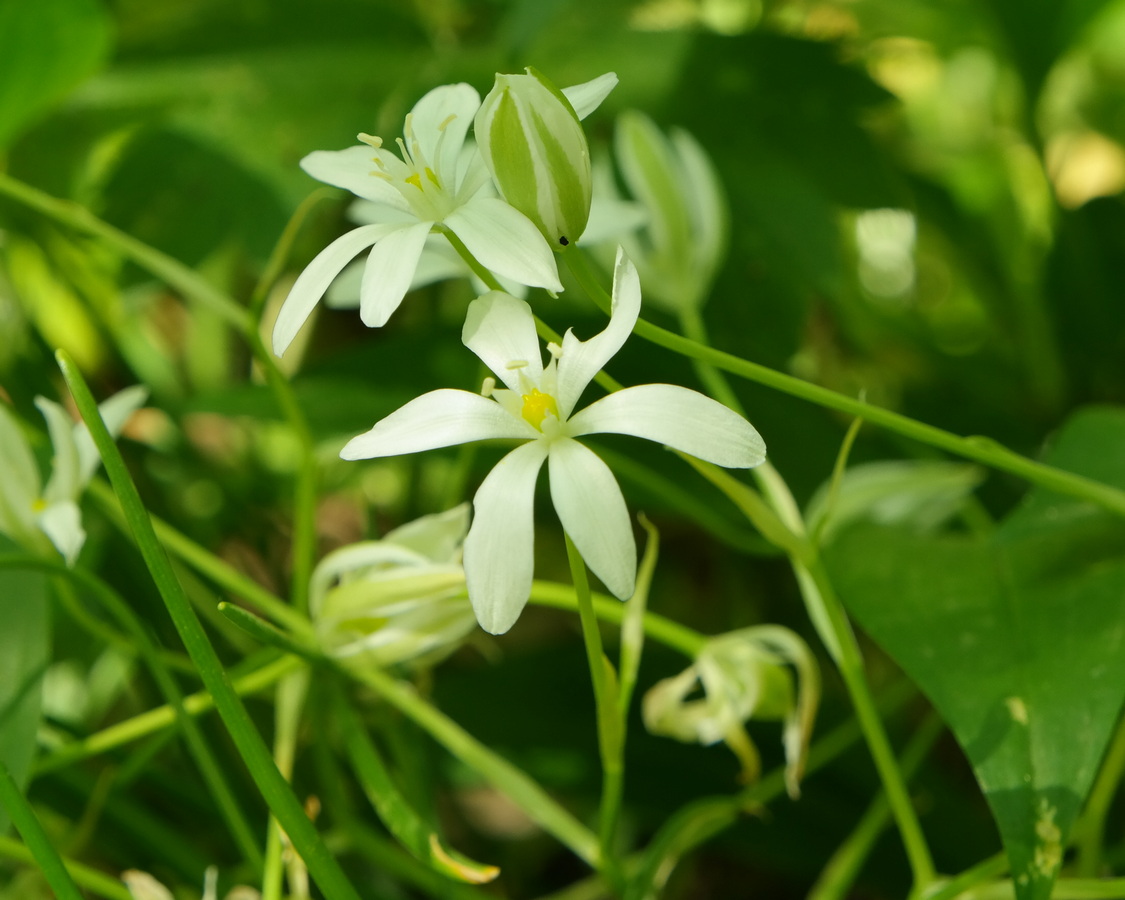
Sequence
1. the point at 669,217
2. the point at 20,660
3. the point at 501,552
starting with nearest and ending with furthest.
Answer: the point at 501,552 → the point at 20,660 → the point at 669,217

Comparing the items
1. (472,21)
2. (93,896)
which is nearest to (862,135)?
(472,21)

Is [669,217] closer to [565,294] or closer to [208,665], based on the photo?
[565,294]

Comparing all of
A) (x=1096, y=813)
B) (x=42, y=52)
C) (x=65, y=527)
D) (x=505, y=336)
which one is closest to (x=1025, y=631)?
(x=1096, y=813)

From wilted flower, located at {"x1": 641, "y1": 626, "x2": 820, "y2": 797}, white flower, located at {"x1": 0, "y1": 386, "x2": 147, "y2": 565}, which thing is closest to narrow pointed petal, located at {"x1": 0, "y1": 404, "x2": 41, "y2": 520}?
white flower, located at {"x1": 0, "y1": 386, "x2": 147, "y2": 565}

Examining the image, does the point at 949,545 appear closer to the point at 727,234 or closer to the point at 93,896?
the point at 727,234

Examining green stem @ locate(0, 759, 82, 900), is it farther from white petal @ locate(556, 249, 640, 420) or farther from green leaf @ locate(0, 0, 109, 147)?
green leaf @ locate(0, 0, 109, 147)

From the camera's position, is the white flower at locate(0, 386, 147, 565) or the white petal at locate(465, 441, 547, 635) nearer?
the white petal at locate(465, 441, 547, 635)
